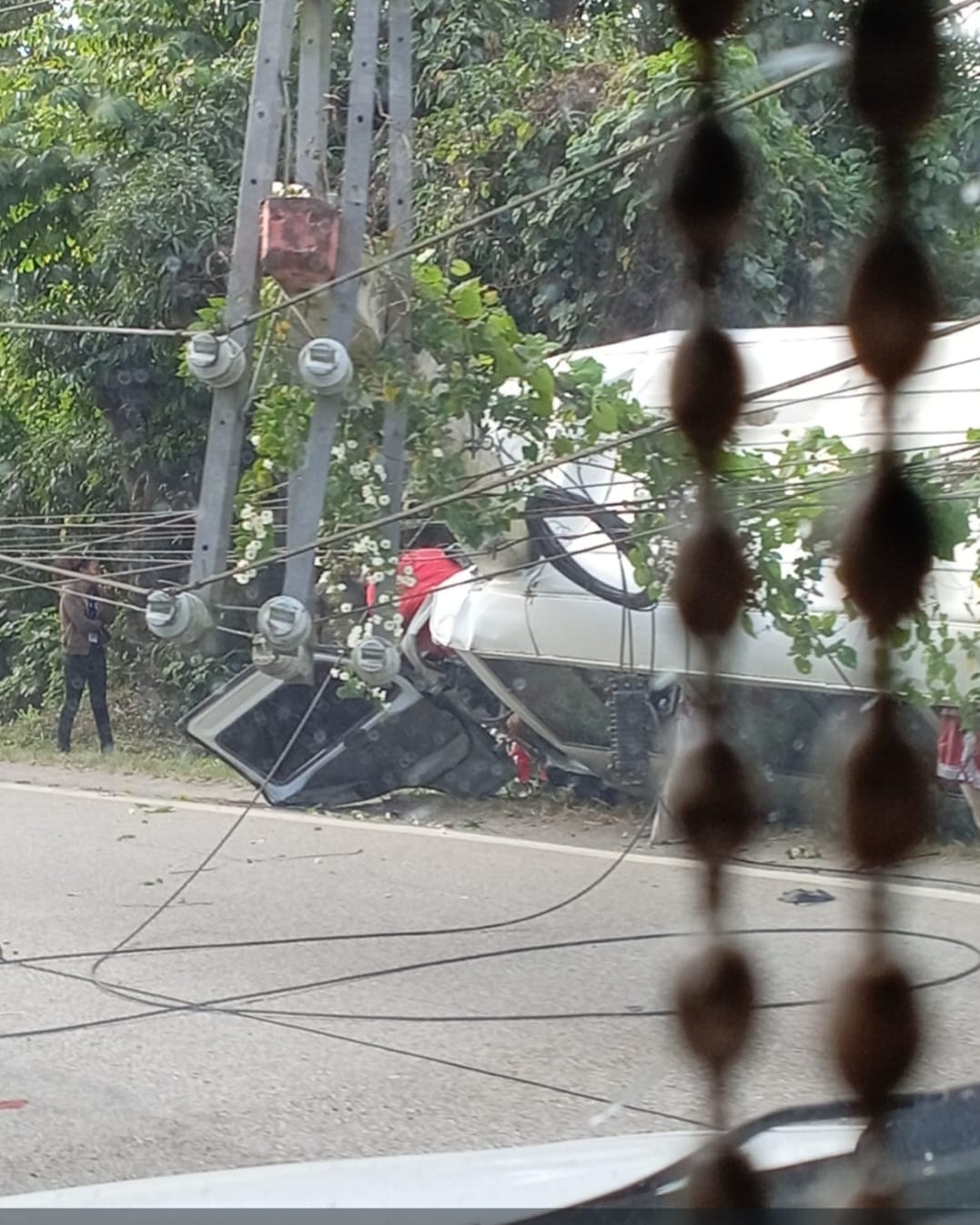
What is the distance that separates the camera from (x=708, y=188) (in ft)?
5.02

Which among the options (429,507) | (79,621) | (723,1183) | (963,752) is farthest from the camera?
(79,621)

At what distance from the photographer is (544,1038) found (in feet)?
15.4

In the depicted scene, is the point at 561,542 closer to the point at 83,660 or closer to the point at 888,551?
the point at 83,660

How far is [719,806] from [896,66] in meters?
0.63

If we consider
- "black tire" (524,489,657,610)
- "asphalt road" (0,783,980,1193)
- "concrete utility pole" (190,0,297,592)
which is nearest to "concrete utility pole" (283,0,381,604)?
"concrete utility pole" (190,0,297,592)

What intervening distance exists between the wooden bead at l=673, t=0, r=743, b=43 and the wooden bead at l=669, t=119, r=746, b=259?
7 cm

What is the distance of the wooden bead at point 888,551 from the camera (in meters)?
1.48

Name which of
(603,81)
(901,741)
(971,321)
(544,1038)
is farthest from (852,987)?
(603,81)

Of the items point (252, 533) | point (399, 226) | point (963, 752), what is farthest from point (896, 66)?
point (252, 533)

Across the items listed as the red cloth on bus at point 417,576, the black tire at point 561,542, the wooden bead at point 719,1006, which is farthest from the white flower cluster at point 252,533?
the wooden bead at point 719,1006

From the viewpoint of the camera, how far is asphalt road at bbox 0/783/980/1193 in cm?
379

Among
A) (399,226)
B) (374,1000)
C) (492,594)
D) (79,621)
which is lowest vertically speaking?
(374,1000)

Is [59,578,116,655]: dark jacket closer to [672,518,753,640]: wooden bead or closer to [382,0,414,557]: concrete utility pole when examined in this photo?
[382,0,414,557]: concrete utility pole

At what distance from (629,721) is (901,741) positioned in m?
6.04
